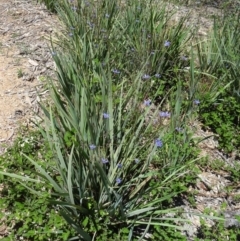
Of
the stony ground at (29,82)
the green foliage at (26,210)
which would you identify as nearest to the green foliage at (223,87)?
the stony ground at (29,82)

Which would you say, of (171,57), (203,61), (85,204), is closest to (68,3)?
(171,57)

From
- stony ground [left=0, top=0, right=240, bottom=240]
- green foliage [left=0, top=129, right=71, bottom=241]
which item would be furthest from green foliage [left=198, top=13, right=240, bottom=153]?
green foliage [left=0, top=129, right=71, bottom=241]

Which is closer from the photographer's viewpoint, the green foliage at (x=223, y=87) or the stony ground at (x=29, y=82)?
the stony ground at (x=29, y=82)

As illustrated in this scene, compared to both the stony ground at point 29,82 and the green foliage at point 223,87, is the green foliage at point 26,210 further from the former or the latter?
the green foliage at point 223,87

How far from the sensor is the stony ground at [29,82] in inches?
102

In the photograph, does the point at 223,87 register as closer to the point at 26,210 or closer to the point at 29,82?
the point at 29,82

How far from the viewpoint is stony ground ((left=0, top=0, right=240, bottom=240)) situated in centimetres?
260

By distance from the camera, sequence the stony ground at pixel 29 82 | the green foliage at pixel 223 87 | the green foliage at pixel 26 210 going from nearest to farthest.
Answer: the green foliage at pixel 26 210 → the stony ground at pixel 29 82 → the green foliage at pixel 223 87

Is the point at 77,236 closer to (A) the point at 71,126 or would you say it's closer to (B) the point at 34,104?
(A) the point at 71,126

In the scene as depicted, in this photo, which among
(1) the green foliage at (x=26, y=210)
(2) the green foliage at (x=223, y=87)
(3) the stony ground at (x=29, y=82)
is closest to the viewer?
(1) the green foliage at (x=26, y=210)

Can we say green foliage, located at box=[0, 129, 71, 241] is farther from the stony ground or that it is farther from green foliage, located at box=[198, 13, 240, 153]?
green foliage, located at box=[198, 13, 240, 153]

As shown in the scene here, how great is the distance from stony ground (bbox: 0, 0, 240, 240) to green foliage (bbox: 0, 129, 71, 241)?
0.10m

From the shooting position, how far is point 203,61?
11.3 feet

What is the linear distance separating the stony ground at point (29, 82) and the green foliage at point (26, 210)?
10 centimetres
